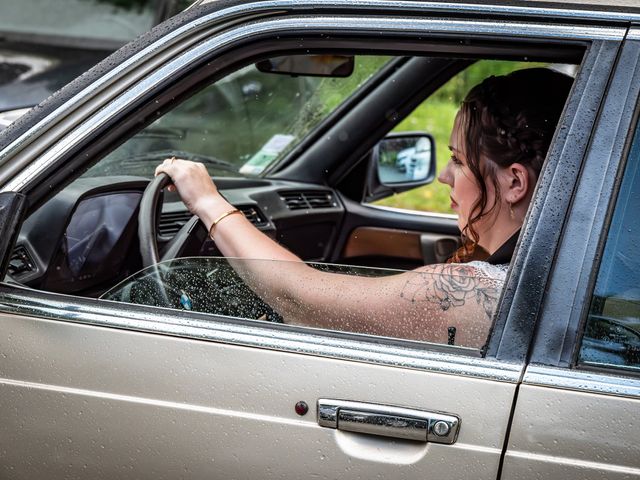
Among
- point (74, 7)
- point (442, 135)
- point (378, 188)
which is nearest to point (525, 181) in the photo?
point (378, 188)

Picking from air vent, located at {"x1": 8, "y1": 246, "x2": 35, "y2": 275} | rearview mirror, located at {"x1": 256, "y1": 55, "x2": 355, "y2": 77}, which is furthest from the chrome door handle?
rearview mirror, located at {"x1": 256, "y1": 55, "x2": 355, "y2": 77}

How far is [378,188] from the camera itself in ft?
12.7

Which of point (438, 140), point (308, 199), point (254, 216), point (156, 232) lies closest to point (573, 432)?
point (156, 232)

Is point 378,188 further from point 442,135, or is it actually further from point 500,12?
point 442,135

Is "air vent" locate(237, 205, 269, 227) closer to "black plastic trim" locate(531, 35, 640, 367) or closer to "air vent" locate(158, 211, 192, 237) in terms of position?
"air vent" locate(158, 211, 192, 237)

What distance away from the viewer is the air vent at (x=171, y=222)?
9.52 ft

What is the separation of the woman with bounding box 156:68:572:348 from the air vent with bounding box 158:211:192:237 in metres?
0.45

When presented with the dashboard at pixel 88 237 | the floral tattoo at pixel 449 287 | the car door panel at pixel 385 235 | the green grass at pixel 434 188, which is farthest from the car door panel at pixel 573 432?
the green grass at pixel 434 188

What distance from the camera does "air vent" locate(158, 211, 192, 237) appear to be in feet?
9.52

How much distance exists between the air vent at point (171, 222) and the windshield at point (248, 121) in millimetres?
386

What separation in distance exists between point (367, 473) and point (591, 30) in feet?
2.93

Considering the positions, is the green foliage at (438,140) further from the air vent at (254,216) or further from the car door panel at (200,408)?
the car door panel at (200,408)

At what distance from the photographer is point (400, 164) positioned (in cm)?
392

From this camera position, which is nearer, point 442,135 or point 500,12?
point 500,12
